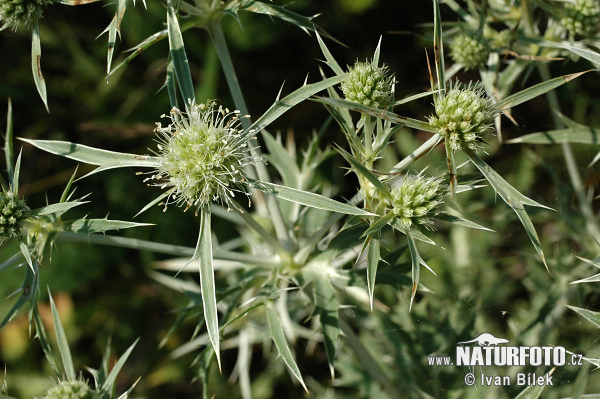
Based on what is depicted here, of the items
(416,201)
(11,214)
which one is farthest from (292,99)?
(11,214)

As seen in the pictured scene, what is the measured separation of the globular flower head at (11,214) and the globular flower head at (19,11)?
1.81 feet

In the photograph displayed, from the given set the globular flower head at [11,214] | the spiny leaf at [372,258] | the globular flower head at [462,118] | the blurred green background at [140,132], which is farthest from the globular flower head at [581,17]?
the globular flower head at [11,214]

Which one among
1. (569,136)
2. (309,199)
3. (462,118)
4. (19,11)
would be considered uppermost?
(19,11)

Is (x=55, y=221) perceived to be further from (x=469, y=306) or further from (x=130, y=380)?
(x=130, y=380)

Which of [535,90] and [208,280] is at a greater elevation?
[535,90]

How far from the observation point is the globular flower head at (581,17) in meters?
1.84

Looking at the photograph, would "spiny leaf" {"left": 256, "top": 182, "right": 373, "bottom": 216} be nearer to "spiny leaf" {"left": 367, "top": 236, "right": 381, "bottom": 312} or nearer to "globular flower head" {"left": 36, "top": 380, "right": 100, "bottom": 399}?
"spiny leaf" {"left": 367, "top": 236, "right": 381, "bottom": 312}

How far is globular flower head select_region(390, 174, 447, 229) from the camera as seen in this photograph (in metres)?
1.40

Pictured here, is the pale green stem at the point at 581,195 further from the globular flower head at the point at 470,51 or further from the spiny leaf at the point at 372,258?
the spiny leaf at the point at 372,258

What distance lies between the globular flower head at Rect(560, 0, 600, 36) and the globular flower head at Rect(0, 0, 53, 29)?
5.99ft

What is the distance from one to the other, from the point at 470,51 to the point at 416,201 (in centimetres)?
79

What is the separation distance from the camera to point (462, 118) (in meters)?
1.40

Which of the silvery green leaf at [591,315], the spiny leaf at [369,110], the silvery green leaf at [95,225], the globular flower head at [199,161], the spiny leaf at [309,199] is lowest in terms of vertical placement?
the silvery green leaf at [591,315]

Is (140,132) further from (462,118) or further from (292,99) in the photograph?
(462,118)
